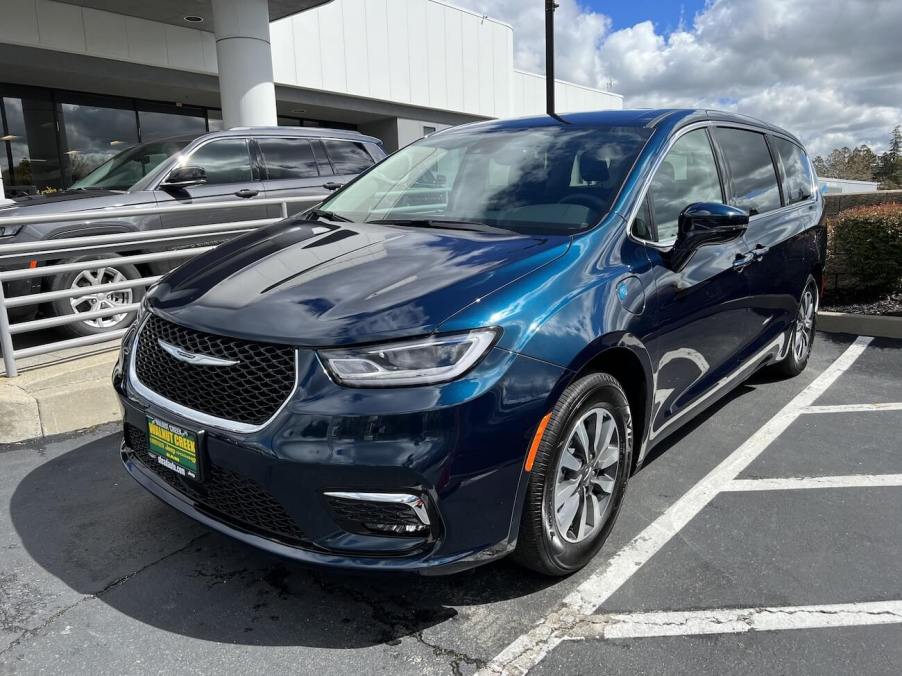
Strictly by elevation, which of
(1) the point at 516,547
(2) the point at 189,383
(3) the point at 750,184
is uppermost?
(3) the point at 750,184

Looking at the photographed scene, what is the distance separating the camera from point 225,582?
8.77 feet

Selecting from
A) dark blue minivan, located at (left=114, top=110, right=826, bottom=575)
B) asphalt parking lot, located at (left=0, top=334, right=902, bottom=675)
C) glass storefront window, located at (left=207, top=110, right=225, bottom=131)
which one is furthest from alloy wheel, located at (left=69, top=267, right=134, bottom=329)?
glass storefront window, located at (left=207, top=110, right=225, bottom=131)

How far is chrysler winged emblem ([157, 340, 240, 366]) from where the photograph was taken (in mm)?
2314

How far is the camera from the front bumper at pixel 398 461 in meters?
2.09

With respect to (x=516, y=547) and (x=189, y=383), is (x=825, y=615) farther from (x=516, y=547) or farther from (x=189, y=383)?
(x=189, y=383)

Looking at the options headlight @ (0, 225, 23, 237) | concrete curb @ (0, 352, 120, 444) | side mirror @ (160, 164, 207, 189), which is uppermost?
side mirror @ (160, 164, 207, 189)

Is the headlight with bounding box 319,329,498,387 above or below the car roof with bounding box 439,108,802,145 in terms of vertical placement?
below

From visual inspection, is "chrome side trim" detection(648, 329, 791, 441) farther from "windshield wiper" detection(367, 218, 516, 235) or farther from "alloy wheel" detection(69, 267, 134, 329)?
"alloy wheel" detection(69, 267, 134, 329)

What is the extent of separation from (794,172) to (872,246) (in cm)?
290

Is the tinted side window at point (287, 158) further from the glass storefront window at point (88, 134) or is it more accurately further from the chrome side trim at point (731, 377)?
the glass storefront window at point (88, 134)

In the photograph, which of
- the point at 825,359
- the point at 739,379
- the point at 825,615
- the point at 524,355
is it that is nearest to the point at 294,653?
the point at 524,355

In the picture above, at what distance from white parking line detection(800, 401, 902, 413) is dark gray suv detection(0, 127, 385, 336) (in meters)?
4.75

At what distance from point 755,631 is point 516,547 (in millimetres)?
863

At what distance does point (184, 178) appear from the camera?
6.45 metres
